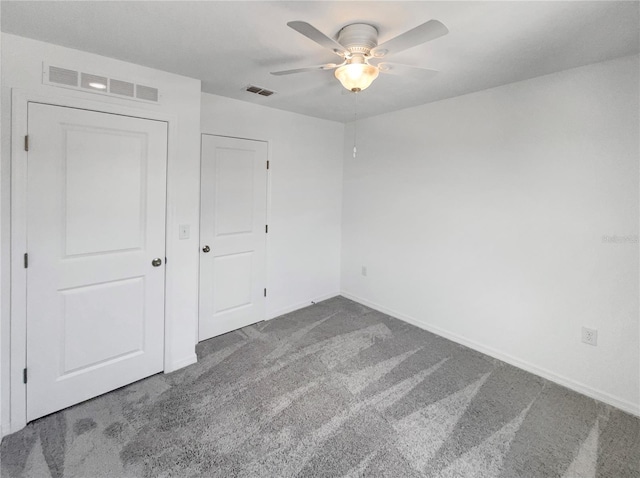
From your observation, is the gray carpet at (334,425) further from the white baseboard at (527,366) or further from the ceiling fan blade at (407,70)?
the ceiling fan blade at (407,70)

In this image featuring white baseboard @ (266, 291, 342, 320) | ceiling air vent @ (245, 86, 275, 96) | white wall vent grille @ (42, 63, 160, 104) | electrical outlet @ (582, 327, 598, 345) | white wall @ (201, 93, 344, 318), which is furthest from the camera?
white baseboard @ (266, 291, 342, 320)

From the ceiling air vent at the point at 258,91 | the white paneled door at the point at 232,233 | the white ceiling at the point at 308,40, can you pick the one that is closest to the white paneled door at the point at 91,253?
the white ceiling at the point at 308,40

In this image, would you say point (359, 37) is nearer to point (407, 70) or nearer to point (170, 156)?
point (407, 70)

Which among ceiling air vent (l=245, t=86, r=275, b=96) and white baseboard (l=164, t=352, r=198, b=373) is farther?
ceiling air vent (l=245, t=86, r=275, b=96)

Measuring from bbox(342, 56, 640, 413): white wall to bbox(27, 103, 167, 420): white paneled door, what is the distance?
258 centimetres

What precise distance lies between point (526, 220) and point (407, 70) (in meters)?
1.61

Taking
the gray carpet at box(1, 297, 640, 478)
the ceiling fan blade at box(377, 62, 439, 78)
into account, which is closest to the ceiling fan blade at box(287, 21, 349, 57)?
the ceiling fan blade at box(377, 62, 439, 78)

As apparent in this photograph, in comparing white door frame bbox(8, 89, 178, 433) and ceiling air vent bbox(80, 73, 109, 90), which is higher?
ceiling air vent bbox(80, 73, 109, 90)

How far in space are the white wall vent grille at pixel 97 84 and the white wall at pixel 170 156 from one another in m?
0.03

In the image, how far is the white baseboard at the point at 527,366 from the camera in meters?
2.31

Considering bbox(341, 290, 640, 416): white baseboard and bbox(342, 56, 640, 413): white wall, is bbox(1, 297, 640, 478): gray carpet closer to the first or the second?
bbox(341, 290, 640, 416): white baseboard

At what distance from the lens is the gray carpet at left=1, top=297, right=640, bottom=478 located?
1.79 m

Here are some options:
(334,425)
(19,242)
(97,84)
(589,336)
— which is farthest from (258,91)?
(589,336)

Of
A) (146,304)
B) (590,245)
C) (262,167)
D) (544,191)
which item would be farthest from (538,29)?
(146,304)
